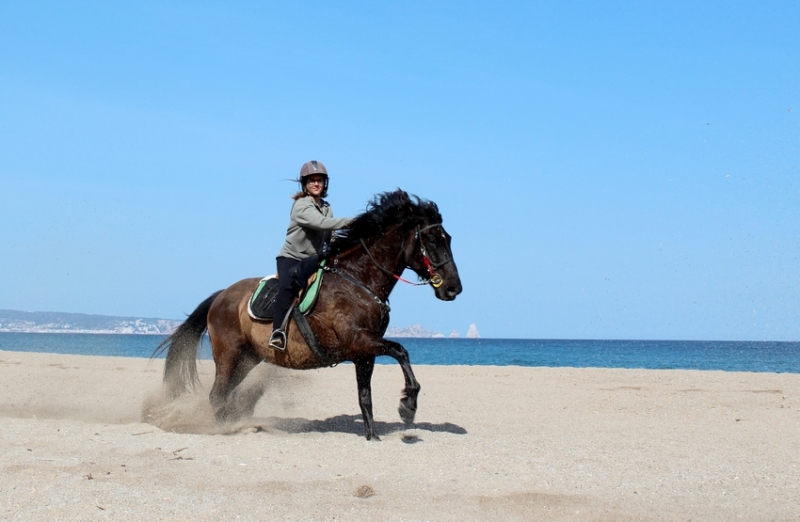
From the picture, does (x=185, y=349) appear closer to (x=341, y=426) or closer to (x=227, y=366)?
(x=227, y=366)

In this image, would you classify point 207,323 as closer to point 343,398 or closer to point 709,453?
point 343,398

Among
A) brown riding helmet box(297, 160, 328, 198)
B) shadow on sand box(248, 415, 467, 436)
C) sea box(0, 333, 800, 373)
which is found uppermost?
brown riding helmet box(297, 160, 328, 198)

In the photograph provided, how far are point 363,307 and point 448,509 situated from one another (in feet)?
10.1

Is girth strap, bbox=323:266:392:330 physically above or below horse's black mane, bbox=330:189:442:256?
below

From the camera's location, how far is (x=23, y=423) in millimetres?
9000

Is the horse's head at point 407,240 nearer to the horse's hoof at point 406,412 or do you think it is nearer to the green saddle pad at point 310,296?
the green saddle pad at point 310,296

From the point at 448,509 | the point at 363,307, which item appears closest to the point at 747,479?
the point at 448,509

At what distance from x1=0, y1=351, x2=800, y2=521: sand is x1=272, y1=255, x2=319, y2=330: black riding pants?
1311 mm

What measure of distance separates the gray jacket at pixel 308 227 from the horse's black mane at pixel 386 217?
0.19 m

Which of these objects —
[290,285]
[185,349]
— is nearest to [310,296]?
[290,285]

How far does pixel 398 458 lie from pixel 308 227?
271 cm

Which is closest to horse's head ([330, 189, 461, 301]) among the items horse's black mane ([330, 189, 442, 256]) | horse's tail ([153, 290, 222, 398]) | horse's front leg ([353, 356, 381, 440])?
horse's black mane ([330, 189, 442, 256])

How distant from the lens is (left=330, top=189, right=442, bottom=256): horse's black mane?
838 cm

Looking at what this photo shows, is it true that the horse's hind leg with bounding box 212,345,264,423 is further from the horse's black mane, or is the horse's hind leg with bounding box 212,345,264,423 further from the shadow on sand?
the horse's black mane
